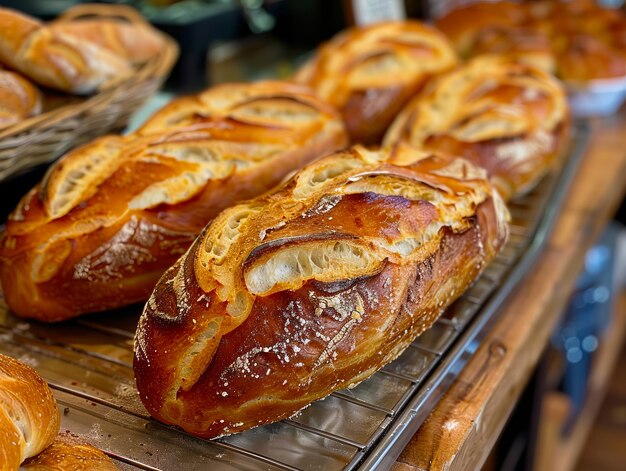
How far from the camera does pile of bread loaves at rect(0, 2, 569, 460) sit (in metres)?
0.98

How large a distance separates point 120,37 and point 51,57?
324 millimetres

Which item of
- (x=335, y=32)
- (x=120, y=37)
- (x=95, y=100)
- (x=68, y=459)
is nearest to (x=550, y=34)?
(x=335, y=32)

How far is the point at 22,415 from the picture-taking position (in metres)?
0.80

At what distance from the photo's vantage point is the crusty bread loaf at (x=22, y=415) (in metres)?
0.75

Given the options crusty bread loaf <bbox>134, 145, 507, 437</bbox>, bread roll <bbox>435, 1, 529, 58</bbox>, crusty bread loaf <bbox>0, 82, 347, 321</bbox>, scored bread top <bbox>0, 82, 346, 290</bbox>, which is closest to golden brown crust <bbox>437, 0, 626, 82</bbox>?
bread roll <bbox>435, 1, 529, 58</bbox>

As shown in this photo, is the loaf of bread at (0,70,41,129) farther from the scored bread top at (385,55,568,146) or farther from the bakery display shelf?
the scored bread top at (385,55,568,146)

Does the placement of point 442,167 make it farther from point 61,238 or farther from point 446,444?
point 61,238

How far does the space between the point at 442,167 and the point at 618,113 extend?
143 centimetres

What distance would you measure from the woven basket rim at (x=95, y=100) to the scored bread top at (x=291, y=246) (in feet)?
1.52

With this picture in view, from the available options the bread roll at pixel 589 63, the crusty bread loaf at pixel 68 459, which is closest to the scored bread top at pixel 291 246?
the crusty bread loaf at pixel 68 459

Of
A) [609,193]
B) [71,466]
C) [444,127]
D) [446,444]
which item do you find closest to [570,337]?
[609,193]

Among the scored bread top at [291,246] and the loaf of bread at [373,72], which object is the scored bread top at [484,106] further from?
the scored bread top at [291,246]

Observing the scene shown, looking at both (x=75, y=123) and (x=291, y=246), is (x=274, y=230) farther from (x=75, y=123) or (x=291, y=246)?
(x=75, y=123)

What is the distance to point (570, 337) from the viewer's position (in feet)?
7.86
